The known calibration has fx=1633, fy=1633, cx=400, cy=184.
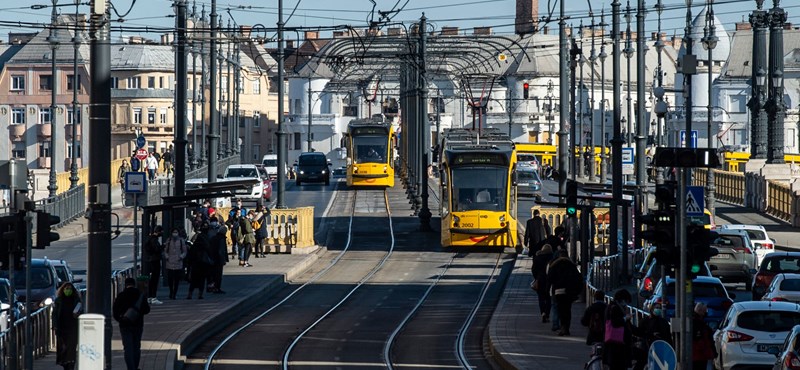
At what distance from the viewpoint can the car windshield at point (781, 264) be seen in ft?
110

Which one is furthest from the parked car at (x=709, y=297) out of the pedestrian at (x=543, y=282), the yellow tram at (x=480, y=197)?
the yellow tram at (x=480, y=197)

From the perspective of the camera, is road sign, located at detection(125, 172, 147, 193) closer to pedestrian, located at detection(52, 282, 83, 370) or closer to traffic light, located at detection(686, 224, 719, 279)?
pedestrian, located at detection(52, 282, 83, 370)

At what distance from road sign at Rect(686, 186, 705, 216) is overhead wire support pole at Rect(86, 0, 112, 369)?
14722mm

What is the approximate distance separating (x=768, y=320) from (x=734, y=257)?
16948 millimetres

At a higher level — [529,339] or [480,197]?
[480,197]

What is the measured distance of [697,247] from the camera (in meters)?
19.9

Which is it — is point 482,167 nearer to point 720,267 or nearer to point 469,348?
point 720,267

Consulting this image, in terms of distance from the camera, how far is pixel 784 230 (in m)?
56.9

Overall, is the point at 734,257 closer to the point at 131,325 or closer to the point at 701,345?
the point at 701,345

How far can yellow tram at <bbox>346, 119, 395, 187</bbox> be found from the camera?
73812mm

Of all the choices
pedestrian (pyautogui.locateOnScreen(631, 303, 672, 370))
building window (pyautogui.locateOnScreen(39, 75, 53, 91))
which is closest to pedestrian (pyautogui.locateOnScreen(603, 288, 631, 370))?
pedestrian (pyautogui.locateOnScreen(631, 303, 672, 370))

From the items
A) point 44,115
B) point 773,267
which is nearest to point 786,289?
point 773,267

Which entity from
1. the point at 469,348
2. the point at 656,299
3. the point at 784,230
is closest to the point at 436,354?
the point at 469,348

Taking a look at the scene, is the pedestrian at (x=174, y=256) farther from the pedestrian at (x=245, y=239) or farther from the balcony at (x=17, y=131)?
the balcony at (x=17, y=131)
